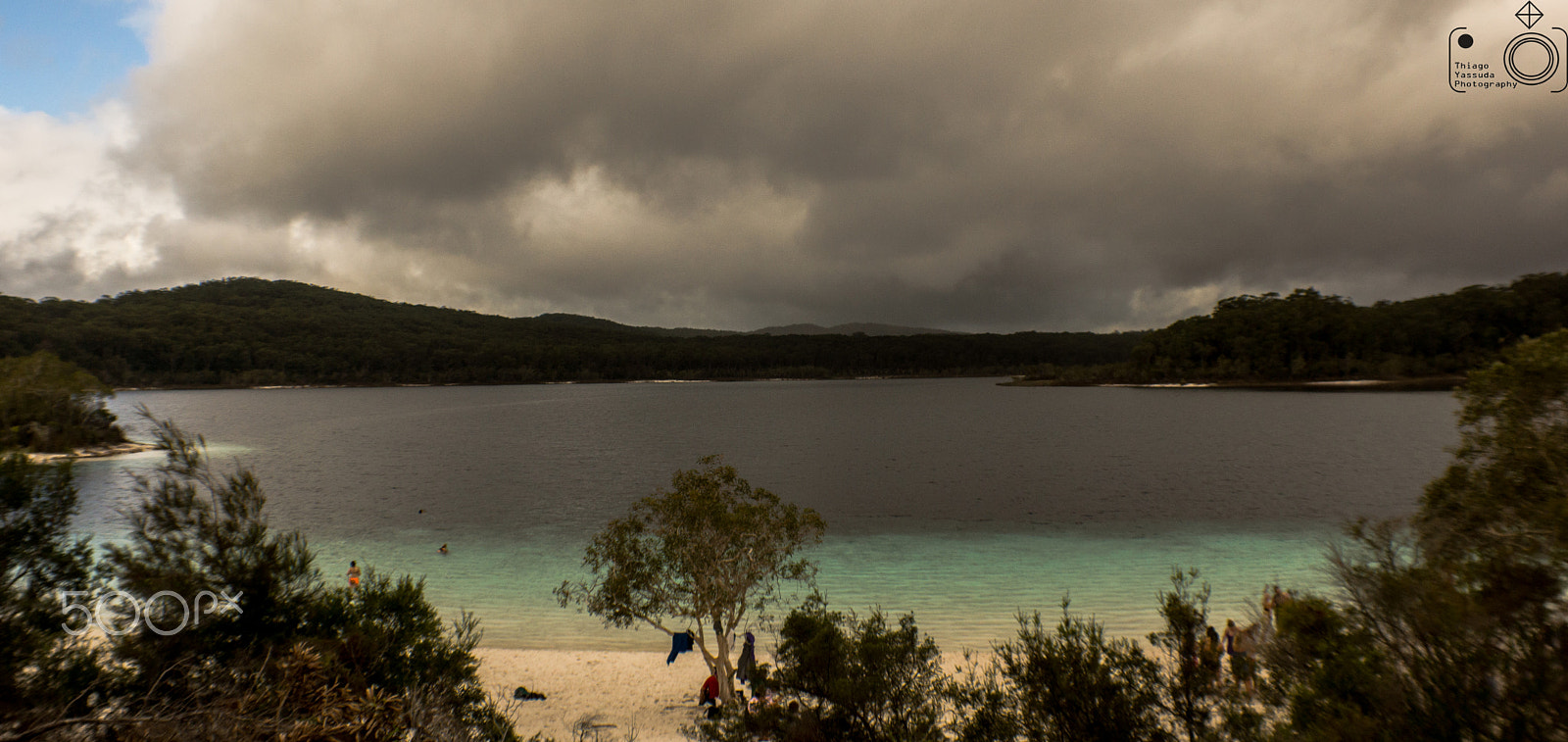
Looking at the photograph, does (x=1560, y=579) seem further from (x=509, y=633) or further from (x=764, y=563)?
(x=509, y=633)

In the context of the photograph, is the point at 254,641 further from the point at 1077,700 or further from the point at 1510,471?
the point at 1510,471

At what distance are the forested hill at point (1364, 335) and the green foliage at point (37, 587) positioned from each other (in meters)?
189

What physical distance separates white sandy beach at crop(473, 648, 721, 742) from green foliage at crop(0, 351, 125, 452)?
5808cm

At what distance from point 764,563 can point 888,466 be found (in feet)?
136

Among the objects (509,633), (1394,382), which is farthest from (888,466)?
(1394,382)

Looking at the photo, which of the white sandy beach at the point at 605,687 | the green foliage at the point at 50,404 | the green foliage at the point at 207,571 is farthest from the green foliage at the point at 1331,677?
the green foliage at the point at 50,404

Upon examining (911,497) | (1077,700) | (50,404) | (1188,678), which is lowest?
(911,497)

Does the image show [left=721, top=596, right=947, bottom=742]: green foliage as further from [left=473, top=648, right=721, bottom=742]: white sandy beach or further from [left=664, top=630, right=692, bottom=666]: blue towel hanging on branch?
[left=664, top=630, right=692, bottom=666]: blue towel hanging on branch

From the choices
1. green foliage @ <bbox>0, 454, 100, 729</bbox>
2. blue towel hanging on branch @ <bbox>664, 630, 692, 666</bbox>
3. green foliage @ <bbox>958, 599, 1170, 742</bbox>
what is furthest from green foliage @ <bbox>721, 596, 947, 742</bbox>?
green foliage @ <bbox>0, 454, 100, 729</bbox>

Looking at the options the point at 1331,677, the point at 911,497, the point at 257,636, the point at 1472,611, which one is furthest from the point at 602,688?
the point at 911,497

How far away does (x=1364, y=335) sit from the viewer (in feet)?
559

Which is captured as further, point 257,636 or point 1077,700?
point 257,636

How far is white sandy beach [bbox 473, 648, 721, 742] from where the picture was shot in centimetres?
1459

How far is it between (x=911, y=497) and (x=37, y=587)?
127 feet
